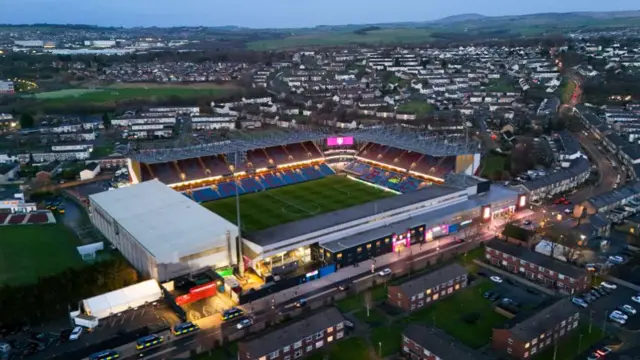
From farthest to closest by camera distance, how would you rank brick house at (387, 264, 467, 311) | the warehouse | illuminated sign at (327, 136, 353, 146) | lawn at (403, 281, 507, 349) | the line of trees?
1. illuminated sign at (327, 136, 353, 146)
2. the warehouse
3. brick house at (387, 264, 467, 311)
4. the line of trees
5. lawn at (403, 281, 507, 349)

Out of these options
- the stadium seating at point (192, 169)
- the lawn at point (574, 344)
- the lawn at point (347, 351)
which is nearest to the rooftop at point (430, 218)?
the lawn at point (347, 351)

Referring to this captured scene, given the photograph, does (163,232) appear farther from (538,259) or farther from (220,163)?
(538,259)

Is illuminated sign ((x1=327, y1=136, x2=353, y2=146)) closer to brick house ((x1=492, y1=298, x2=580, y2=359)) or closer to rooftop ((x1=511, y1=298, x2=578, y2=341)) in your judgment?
rooftop ((x1=511, y1=298, x2=578, y2=341))

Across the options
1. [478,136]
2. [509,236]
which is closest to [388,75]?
[478,136]

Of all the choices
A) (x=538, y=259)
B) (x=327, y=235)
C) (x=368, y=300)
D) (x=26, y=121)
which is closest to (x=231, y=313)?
(x=368, y=300)

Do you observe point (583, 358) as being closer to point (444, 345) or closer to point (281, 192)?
point (444, 345)

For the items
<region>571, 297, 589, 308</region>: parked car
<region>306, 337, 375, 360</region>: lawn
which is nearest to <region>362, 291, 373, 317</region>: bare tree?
<region>306, 337, 375, 360</region>: lawn
